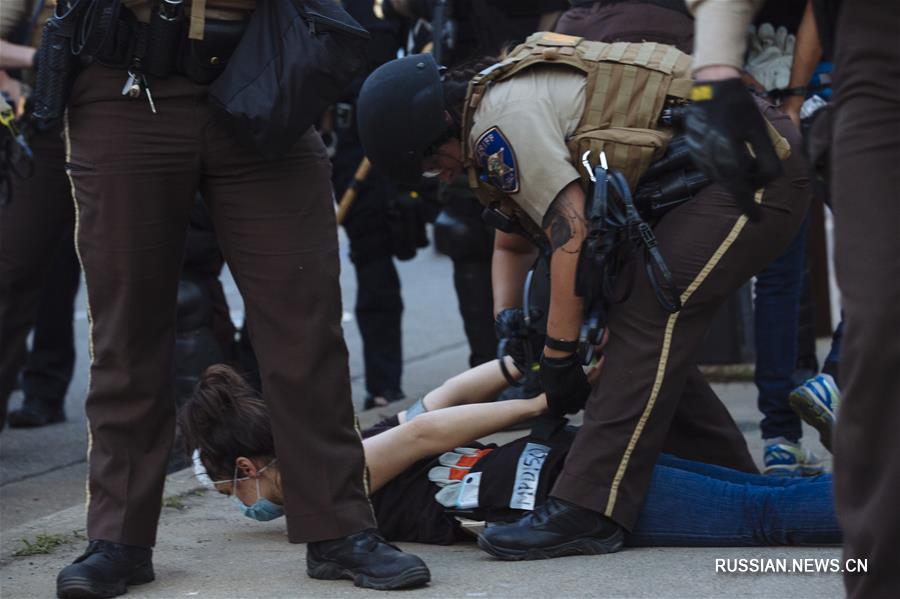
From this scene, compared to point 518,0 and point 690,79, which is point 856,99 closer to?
point 690,79

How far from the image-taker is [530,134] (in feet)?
10.7

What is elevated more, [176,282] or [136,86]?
[136,86]

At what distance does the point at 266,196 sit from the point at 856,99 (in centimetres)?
131

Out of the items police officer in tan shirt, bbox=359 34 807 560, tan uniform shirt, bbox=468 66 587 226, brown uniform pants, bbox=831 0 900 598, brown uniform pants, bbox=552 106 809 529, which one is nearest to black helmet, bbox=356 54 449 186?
police officer in tan shirt, bbox=359 34 807 560

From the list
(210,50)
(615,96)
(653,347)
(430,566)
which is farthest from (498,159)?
(430,566)

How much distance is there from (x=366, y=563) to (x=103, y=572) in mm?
559

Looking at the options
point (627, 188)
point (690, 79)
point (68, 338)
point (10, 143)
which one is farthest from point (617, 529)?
point (68, 338)

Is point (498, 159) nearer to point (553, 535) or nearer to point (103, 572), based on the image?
point (553, 535)

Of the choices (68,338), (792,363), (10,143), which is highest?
(10,143)

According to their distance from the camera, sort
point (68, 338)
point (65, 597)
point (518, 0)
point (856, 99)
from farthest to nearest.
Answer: point (68, 338) → point (518, 0) → point (65, 597) → point (856, 99)

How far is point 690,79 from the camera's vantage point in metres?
3.41

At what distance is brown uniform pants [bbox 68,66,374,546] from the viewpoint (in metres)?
3.02

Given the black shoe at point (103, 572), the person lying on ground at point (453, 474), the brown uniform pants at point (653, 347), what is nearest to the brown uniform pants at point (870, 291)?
the brown uniform pants at point (653, 347)
